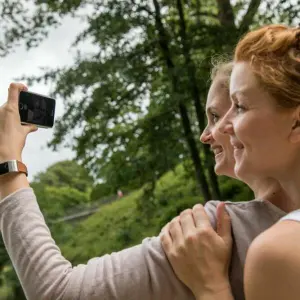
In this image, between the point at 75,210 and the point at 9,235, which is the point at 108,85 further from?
the point at 9,235

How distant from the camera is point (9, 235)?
0.41m

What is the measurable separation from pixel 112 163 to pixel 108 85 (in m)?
0.47

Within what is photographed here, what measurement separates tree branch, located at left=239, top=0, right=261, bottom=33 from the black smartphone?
1.79 metres

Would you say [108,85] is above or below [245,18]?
below

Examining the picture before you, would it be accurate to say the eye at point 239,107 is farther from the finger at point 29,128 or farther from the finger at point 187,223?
the finger at point 29,128

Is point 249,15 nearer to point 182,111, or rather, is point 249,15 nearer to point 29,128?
point 182,111

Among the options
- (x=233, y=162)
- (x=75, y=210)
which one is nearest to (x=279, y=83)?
(x=233, y=162)

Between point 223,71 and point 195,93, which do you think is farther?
point 195,93

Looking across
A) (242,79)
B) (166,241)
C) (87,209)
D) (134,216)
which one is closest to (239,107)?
(242,79)

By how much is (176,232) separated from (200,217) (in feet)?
0.09

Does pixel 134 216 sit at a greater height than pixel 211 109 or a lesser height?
lesser

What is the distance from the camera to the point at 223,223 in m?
0.43

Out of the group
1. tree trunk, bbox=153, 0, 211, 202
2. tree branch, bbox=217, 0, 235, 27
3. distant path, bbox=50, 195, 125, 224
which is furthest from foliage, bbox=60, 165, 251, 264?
tree branch, bbox=217, 0, 235, 27

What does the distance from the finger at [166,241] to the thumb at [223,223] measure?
0.15 ft
